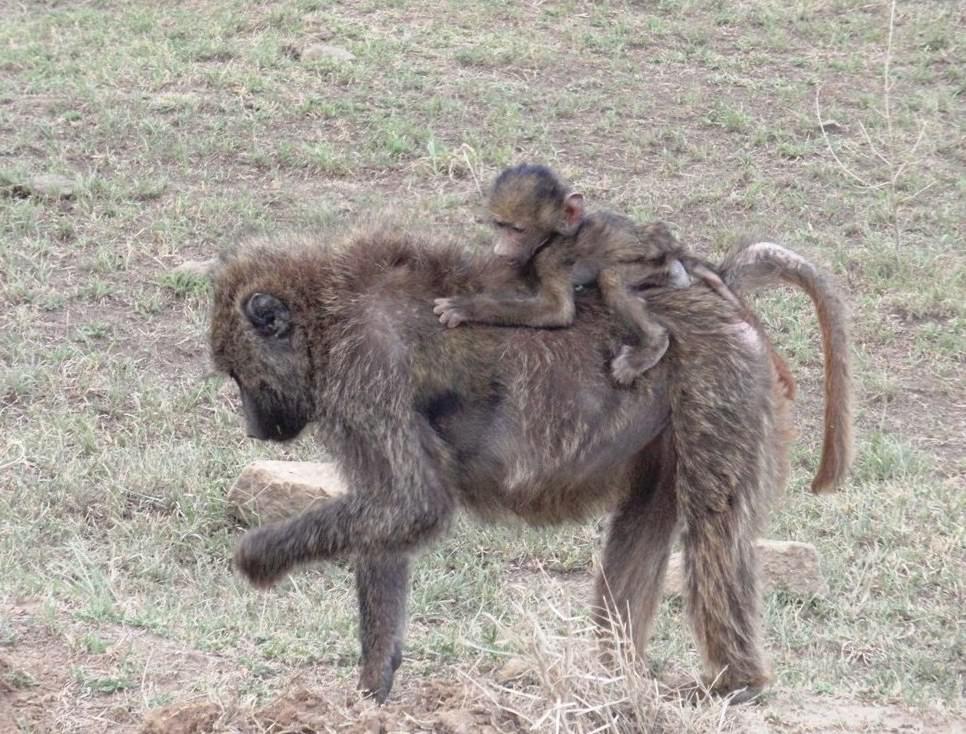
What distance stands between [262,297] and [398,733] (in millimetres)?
1328

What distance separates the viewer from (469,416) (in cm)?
430

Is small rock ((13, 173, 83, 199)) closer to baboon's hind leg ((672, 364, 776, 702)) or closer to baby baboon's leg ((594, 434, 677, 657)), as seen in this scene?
baby baboon's leg ((594, 434, 677, 657))

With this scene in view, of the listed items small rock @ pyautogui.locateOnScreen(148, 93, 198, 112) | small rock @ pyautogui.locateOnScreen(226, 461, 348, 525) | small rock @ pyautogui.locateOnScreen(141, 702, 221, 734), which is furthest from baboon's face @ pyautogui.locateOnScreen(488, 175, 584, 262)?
small rock @ pyautogui.locateOnScreen(148, 93, 198, 112)

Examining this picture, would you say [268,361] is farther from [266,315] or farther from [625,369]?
[625,369]

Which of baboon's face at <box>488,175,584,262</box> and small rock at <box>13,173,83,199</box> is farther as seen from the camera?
small rock at <box>13,173,83,199</box>

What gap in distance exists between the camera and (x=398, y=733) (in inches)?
148

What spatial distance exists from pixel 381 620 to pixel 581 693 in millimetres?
846

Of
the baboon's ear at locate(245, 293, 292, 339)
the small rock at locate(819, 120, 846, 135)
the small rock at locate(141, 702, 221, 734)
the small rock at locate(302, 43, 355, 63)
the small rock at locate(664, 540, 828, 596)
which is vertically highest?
the baboon's ear at locate(245, 293, 292, 339)

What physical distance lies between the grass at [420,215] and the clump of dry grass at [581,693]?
0.04 m

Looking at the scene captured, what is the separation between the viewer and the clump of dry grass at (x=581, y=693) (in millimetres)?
3672

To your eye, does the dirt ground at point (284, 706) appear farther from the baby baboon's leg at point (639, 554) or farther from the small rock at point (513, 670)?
the baby baboon's leg at point (639, 554)

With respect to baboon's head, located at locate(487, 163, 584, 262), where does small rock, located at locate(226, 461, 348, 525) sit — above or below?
below

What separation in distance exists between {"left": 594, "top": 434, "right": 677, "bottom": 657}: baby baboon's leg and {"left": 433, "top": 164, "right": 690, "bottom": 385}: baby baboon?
1.58 feet

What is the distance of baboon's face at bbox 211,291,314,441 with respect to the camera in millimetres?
4273
